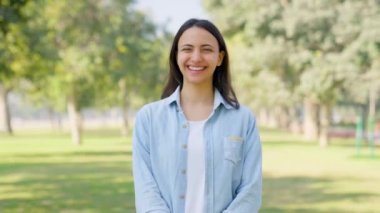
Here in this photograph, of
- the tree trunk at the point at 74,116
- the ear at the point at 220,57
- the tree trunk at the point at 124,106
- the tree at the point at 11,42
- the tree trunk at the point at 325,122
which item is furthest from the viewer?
the tree trunk at the point at 124,106

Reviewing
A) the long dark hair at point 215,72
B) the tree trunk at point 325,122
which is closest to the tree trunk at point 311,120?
the tree trunk at point 325,122

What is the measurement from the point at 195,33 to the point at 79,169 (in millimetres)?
15115

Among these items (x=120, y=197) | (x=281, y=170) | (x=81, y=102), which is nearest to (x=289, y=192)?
(x=120, y=197)

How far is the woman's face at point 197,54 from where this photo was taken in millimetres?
→ 2871

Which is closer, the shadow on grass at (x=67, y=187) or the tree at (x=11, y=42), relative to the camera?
the shadow on grass at (x=67, y=187)

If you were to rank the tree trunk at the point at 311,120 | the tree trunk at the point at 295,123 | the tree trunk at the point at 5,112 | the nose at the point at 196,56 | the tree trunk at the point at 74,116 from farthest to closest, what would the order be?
the tree trunk at the point at 295,123, the tree trunk at the point at 5,112, the tree trunk at the point at 311,120, the tree trunk at the point at 74,116, the nose at the point at 196,56

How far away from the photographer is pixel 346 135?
48500 millimetres

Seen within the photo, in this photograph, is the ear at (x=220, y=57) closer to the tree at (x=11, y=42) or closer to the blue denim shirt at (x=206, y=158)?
the blue denim shirt at (x=206, y=158)

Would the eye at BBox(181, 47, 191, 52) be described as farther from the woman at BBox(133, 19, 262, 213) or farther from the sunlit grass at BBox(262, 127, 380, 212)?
the sunlit grass at BBox(262, 127, 380, 212)

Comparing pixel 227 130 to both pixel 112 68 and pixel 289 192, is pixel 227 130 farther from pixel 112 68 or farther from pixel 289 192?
pixel 112 68

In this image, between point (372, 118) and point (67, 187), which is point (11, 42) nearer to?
point (67, 187)

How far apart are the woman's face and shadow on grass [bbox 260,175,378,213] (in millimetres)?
7171

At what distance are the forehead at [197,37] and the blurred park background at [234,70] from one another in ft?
23.9

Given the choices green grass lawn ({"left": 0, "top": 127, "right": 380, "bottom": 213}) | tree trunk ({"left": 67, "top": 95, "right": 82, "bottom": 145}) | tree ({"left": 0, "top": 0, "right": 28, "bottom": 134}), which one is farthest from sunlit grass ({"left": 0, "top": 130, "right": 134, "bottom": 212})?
tree trunk ({"left": 67, "top": 95, "right": 82, "bottom": 145})
